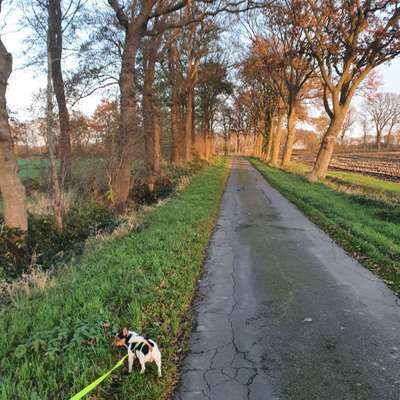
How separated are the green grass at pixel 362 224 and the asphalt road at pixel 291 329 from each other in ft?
1.40

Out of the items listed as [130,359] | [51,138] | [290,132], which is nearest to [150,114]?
[51,138]

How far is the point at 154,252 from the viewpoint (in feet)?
18.6

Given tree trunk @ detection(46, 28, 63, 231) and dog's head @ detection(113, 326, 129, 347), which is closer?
dog's head @ detection(113, 326, 129, 347)

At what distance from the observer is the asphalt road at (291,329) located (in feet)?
9.02

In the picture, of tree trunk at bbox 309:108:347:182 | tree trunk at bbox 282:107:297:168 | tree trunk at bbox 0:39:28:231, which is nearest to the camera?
Result: tree trunk at bbox 0:39:28:231

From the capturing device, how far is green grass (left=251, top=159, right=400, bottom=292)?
5812 millimetres

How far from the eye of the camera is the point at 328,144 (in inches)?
693

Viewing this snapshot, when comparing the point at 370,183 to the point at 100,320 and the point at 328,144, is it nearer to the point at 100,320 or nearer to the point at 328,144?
the point at 328,144

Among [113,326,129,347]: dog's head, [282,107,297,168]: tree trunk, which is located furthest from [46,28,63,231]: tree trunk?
[282,107,297,168]: tree trunk

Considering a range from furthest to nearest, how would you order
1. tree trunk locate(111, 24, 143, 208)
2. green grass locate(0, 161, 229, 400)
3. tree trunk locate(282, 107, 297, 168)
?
tree trunk locate(282, 107, 297, 168) → tree trunk locate(111, 24, 143, 208) → green grass locate(0, 161, 229, 400)

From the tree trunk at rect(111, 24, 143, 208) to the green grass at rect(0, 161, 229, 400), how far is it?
487cm

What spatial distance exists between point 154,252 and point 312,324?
122 inches

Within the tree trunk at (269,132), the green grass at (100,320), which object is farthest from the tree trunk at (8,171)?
the tree trunk at (269,132)

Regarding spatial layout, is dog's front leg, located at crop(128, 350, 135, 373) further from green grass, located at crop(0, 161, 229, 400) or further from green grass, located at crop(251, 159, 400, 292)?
green grass, located at crop(251, 159, 400, 292)
